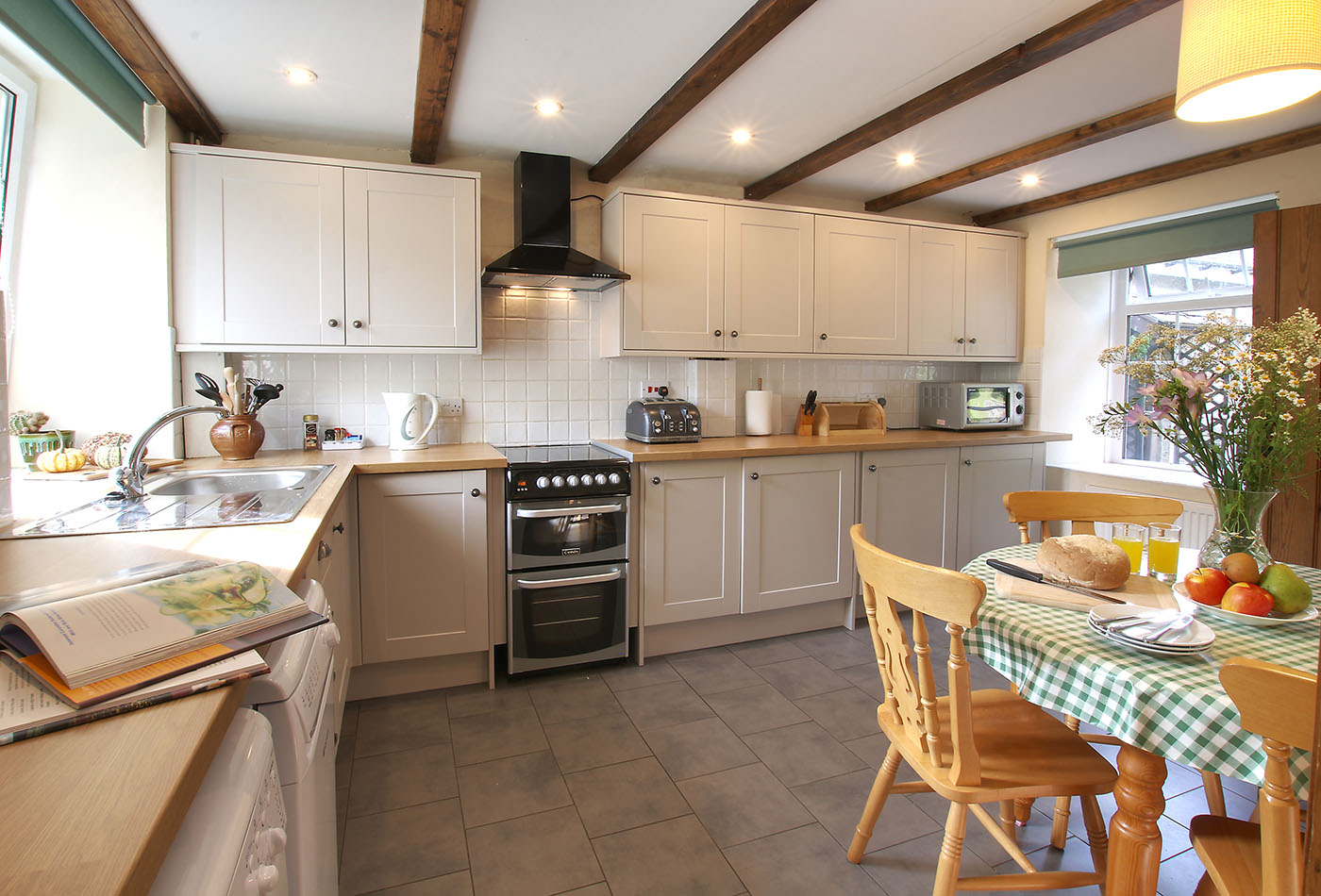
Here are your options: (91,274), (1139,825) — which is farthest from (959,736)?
(91,274)

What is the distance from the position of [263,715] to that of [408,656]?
1.92 metres

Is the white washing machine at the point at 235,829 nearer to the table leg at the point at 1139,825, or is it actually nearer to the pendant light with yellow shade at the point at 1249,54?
the table leg at the point at 1139,825

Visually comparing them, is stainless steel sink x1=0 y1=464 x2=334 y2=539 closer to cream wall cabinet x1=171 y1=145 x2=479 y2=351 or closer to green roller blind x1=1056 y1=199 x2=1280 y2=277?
cream wall cabinet x1=171 y1=145 x2=479 y2=351

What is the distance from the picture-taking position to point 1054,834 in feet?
6.18

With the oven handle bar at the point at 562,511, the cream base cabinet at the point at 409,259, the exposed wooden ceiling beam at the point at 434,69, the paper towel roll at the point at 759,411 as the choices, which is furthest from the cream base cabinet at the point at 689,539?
the exposed wooden ceiling beam at the point at 434,69

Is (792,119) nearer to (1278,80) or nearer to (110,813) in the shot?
(1278,80)

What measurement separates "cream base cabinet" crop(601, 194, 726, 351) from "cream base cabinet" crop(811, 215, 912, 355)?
600 millimetres

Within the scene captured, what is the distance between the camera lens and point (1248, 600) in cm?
141

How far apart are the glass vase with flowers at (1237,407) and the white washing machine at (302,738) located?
1578mm

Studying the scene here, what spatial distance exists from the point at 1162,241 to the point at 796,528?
2.35 metres

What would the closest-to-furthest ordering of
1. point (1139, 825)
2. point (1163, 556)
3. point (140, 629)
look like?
1. point (140, 629)
2. point (1139, 825)
3. point (1163, 556)

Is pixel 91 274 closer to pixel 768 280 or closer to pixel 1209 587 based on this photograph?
pixel 768 280

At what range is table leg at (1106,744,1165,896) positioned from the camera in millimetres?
1271

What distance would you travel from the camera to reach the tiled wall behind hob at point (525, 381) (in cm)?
313
